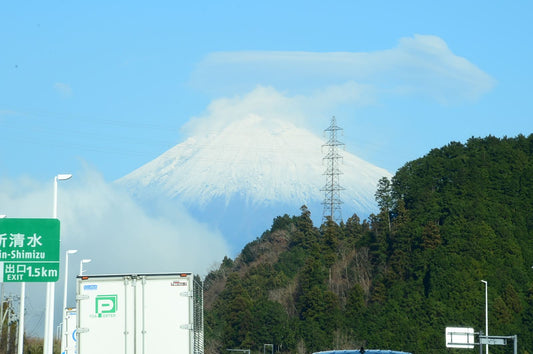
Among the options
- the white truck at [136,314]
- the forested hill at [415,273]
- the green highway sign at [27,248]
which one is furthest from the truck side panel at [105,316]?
the forested hill at [415,273]

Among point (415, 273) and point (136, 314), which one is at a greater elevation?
point (415, 273)

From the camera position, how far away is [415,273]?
394ft

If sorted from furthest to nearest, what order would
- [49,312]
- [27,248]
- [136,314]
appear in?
[49,312]
[27,248]
[136,314]

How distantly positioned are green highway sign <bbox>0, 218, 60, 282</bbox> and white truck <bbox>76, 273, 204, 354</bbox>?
4190 millimetres

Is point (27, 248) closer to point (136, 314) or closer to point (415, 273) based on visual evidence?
point (136, 314)

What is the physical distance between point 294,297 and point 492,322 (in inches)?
1484

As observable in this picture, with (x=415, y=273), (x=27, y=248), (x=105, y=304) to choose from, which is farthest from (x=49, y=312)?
(x=415, y=273)

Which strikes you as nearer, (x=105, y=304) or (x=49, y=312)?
(x=105, y=304)

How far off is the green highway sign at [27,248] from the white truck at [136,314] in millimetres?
4190

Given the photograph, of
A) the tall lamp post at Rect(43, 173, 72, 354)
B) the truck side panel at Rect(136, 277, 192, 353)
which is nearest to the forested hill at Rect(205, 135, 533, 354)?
the tall lamp post at Rect(43, 173, 72, 354)

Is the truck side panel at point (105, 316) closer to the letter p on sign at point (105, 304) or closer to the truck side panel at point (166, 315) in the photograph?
the letter p on sign at point (105, 304)

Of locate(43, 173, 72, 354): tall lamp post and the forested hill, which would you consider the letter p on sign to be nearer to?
locate(43, 173, 72, 354): tall lamp post

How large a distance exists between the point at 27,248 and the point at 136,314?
210 inches

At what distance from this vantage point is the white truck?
21.3 metres
